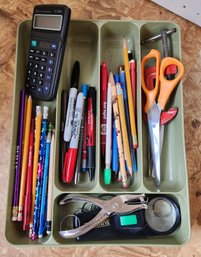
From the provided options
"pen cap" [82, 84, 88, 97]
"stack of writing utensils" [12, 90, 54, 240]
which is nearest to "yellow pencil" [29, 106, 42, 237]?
"stack of writing utensils" [12, 90, 54, 240]

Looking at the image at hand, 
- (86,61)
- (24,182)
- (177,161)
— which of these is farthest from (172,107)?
(24,182)

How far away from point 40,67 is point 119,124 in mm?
195

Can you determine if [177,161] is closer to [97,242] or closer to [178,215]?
[178,215]

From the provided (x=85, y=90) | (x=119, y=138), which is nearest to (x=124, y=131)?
(x=119, y=138)

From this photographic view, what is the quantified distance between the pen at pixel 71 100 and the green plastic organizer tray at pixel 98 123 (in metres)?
0.02

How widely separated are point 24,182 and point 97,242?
0.18 meters

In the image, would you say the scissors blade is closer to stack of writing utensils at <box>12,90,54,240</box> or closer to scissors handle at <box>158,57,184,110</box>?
scissors handle at <box>158,57,184,110</box>

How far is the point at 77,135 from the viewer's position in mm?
691

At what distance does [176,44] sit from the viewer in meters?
0.73

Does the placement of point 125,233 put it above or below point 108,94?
below

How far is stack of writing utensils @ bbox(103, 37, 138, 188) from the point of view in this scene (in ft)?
2.25

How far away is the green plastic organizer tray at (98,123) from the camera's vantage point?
2.16 ft

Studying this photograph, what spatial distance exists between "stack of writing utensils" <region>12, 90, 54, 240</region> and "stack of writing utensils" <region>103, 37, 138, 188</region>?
4.4 inches

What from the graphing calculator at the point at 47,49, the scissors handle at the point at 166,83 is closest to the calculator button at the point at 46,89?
the graphing calculator at the point at 47,49
